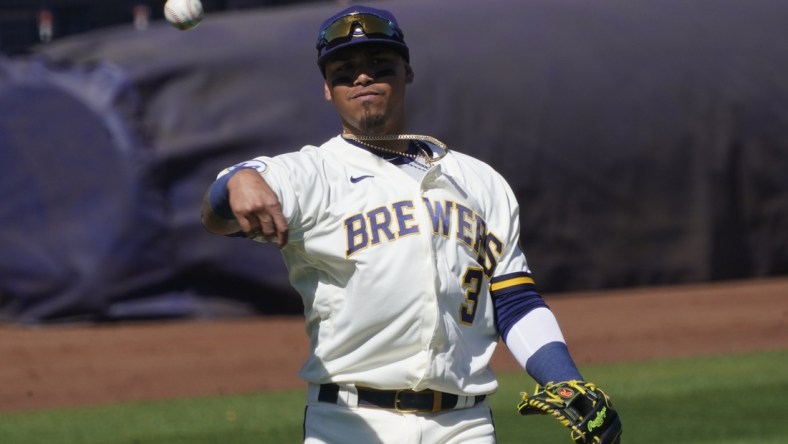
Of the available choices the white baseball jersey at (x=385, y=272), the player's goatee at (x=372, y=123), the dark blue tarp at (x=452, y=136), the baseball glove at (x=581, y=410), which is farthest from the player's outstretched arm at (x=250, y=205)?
the dark blue tarp at (x=452, y=136)

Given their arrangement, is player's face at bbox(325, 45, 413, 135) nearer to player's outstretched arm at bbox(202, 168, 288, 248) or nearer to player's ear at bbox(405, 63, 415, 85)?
player's ear at bbox(405, 63, 415, 85)

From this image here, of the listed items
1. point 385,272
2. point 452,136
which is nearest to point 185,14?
point 385,272

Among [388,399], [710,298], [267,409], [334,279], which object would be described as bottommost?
[710,298]

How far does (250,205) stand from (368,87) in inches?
25.6

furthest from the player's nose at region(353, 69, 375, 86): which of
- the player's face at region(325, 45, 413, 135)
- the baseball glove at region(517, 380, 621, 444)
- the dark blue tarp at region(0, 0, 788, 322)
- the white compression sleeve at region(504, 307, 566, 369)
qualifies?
the dark blue tarp at region(0, 0, 788, 322)

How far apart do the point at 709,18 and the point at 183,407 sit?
756 centimetres

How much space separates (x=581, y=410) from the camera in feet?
9.88

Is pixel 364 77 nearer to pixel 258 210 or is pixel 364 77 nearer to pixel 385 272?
pixel 385 272

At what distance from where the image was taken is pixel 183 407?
8117mm

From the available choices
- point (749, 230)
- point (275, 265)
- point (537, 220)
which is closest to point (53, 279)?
point (275, 265)

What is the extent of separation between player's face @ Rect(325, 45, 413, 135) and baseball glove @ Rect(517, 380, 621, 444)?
79 cm

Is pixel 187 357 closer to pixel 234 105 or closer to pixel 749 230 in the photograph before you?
pixel 234 105

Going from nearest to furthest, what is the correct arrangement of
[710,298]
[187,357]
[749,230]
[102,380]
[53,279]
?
1. [102,380]
2. [187,357]
3. [53,279]
4. [710,298]
5. [749,230]

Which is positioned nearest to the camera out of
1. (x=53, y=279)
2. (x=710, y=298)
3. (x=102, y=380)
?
(x=102, y=380)
